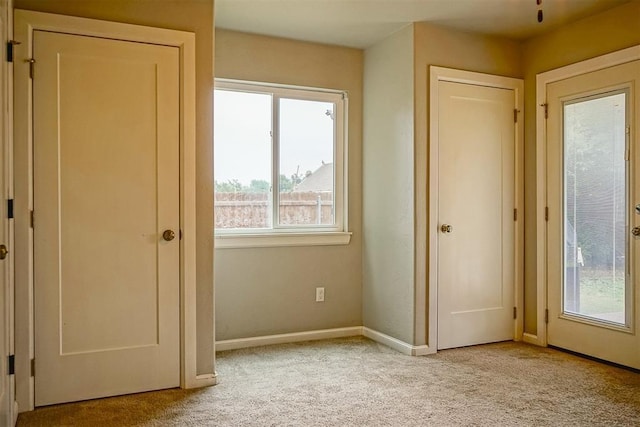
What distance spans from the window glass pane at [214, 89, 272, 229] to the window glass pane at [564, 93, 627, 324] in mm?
2192

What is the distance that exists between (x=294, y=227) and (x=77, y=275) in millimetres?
1702

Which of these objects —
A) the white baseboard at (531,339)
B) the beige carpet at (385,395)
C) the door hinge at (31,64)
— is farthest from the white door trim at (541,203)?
the door hinge at (31,64)

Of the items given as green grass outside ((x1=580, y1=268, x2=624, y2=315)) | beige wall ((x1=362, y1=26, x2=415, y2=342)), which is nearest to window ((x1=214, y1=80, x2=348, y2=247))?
beige wall ((x1=362, y1=26, x2=415, y2=342))

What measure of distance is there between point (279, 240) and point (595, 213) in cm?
222

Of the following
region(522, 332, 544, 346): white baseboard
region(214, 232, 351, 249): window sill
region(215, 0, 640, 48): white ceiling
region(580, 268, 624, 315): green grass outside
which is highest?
region(215, 0, 640, 48): white ceiling

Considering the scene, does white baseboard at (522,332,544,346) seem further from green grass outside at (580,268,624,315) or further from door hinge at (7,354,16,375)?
door hinge at (7,354,16,375)

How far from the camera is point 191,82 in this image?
293 centimetres

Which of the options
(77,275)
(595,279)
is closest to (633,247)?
(595,279)

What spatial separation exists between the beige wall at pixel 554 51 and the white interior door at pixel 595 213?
15 cm

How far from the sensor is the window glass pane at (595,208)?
332 centimetres

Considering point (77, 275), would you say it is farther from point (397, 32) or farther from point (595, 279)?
point (595, 279)

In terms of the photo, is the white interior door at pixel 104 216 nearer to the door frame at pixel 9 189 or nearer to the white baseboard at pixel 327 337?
the door frame at pixel 9 189

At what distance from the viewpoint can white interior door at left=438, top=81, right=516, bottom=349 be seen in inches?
146

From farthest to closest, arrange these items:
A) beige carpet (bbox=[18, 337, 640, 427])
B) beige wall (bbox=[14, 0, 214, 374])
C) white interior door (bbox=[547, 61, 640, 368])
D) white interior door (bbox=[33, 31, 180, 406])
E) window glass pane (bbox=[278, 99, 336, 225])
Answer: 1. window glass pane (bbox=[278, 99, 336, 225])
2. white interior door (bbox=[547, 61, 640, 368])
3. beige wall (bbox=[14, 0, 214, 374])
4. white interior door (bbox=[33, 31, 180, 406])
5. beige carpet (bbox=[18, 337, 640, 427])
